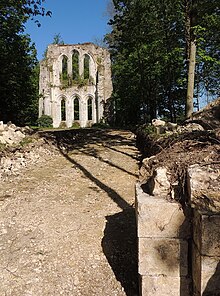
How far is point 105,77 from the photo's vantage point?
32.8m

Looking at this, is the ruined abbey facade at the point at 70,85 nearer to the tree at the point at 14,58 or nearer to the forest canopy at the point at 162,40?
the forest canopy at the point at 162,40

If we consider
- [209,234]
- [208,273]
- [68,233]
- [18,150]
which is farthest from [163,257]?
[18,150]

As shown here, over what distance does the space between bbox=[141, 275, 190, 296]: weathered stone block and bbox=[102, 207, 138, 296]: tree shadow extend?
0.40 m

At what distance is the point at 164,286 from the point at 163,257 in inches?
10.5

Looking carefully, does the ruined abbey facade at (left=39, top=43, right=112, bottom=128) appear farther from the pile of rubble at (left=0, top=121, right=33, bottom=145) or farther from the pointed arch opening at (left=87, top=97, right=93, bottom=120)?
the pile of rubble at (left=0, top=121, right=33, bottom=145)

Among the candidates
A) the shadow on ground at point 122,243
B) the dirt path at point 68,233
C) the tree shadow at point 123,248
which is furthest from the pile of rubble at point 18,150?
the tree shadow at point 123,248

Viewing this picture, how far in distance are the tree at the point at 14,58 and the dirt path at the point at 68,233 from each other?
739 cm

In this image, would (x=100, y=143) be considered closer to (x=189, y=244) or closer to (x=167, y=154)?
(x=167, y=154)

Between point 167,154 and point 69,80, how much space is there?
109 feet

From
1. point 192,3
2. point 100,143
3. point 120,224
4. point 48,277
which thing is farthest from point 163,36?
point 48,277

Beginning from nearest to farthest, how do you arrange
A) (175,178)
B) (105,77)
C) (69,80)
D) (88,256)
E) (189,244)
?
(189,244) → (175,178) → (88,256) → (105,77) → (69,80)

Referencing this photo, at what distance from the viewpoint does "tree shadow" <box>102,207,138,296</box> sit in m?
3.21

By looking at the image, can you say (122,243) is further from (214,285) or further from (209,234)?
(209,234)


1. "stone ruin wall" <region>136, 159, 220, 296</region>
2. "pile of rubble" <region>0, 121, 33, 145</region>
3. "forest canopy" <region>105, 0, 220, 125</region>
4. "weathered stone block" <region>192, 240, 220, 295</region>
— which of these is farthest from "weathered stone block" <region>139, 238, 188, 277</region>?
"forest canopy" <region>105, 0, 220, 125</region>
